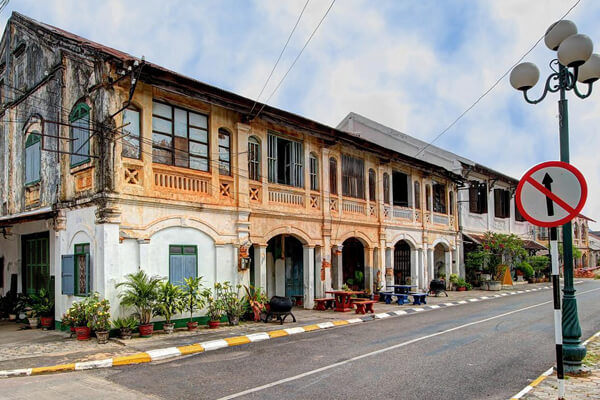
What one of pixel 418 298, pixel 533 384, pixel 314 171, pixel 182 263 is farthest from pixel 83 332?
pixel 418 298

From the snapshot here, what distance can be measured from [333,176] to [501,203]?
19002mm

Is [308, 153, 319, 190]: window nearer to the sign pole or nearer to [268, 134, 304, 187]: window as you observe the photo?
[268, 134, 304, 187]: window

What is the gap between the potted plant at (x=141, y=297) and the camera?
11.9 metres

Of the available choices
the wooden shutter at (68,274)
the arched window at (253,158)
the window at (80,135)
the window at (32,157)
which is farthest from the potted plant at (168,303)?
the window at (32,157)

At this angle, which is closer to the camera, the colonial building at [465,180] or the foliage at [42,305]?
the foliage at [42,305]

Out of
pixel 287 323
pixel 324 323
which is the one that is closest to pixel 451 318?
pixel 324 323

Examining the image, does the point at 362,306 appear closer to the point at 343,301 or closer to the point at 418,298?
the point at 343,301

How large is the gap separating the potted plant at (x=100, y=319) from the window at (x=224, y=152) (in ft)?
17.2

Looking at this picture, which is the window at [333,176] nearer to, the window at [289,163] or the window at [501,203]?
the window at [289,163]

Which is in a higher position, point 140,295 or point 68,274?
point 68,274

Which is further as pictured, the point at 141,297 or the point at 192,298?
the point at 192,298

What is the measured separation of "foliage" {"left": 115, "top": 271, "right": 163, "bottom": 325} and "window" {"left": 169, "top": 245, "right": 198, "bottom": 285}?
960mm

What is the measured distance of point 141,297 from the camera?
1190 cm

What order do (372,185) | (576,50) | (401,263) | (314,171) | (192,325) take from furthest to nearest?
(401,263) → (372,185) → (314,171) → (192,325) → (576,50)
